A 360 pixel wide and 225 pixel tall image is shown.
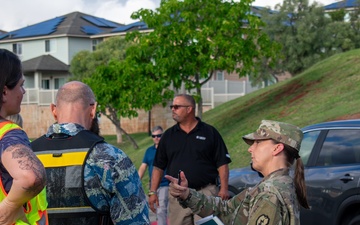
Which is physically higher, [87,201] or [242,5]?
[242,5]

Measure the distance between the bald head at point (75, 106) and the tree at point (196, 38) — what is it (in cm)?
1916

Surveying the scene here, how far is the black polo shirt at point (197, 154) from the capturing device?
26.4 ft

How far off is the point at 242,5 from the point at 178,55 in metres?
2.77

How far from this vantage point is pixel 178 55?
23.7m

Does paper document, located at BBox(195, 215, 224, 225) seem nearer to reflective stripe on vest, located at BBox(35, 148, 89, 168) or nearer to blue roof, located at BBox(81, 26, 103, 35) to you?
reflective stripe on vest, located at BBox(35, 148, 89, 168)

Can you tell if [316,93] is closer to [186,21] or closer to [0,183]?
[186,21]

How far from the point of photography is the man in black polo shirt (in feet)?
26.5

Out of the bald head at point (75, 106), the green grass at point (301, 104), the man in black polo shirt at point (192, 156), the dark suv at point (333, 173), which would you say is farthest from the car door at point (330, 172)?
the green grass at point (301, 104)

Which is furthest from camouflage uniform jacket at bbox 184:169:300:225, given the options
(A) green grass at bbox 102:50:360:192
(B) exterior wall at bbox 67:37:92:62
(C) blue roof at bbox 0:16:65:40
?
(C) blue roof at bbox 0:16:65:40

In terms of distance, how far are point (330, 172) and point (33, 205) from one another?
571cm

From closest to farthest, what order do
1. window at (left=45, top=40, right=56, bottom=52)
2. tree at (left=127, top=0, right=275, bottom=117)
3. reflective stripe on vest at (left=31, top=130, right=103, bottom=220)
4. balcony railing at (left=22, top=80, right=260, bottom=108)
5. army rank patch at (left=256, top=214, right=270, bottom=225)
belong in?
army rank patch at (left=256, top=214, right=270, bottom=225)
reflective stripe on vest at (left=31, top=130, right=103, bottom=220)
tree at (left=127, top=0, right=275, bottom=117)
balcony railing at (left=22, top=80, right=260, bottom=108)
window at (left=45, top=40, right=56, bottom=52)

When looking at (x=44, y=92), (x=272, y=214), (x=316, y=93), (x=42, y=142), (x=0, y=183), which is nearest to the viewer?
(x=0, y=183)

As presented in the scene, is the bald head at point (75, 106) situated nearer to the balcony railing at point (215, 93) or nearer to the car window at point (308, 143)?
the car window at point (308, 143)

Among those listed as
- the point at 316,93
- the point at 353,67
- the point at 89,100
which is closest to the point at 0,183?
the point at 89,100
